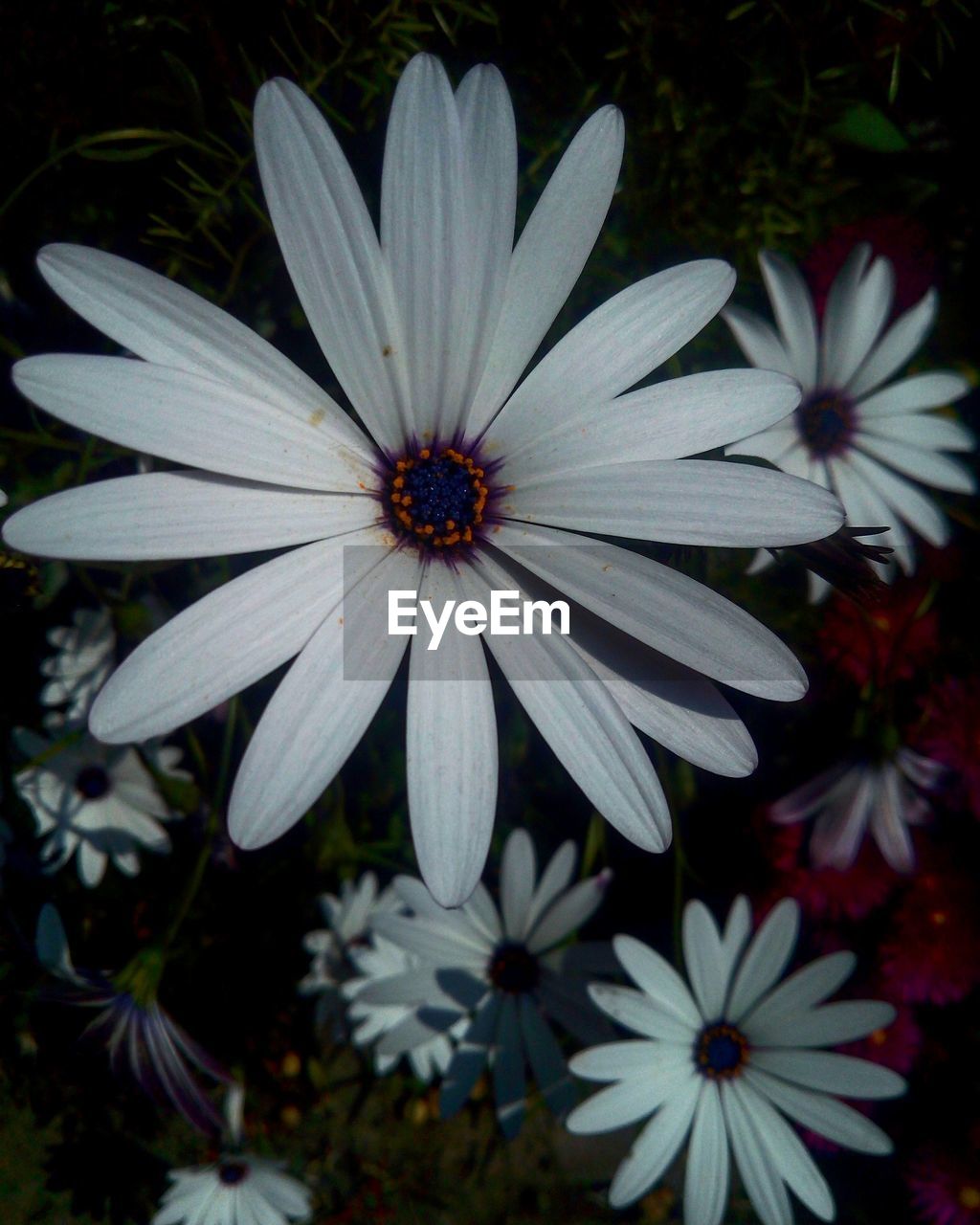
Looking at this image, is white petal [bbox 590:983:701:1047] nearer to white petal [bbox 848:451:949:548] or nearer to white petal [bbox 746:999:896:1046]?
white petal [bbox 746:999:896:1046]

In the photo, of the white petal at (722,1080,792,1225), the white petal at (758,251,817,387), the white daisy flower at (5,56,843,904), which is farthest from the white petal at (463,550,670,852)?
the white petal at (722,1080,792,1225)

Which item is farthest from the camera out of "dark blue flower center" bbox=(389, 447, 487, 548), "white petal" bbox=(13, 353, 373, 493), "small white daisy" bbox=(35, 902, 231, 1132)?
"small white daisy" bbox=(35, 902, 231, 1132)

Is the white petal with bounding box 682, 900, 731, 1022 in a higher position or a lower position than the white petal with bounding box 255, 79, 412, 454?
lower

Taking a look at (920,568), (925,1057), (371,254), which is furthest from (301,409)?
(925,1057)

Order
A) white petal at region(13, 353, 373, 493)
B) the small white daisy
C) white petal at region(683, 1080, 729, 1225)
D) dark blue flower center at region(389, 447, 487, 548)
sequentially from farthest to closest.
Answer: white petal at region(683, 1080, 729, 1225)
the small white daisy
dark blue flower center at region(389, 447, 487, 548)
white petal at region(13, 353, 373, 493)

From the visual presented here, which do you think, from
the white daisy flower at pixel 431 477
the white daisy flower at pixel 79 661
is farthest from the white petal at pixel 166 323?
the white daisy flower at pixel 79 661

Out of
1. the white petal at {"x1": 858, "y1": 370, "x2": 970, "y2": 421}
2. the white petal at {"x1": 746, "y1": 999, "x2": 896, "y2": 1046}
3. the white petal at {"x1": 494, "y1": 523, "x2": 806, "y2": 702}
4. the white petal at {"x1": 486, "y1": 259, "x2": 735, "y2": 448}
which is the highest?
the white petal at {"x1": 858, "y1": 370, "x2": 970, "y2": 421}

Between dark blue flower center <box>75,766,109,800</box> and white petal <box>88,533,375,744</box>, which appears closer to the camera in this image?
white petal <box>88,533,375,744</box>
